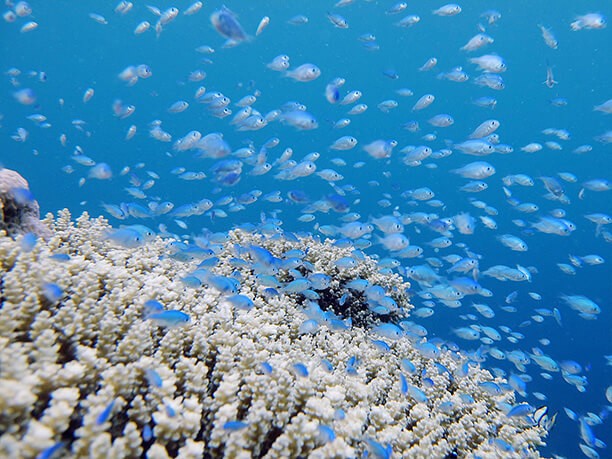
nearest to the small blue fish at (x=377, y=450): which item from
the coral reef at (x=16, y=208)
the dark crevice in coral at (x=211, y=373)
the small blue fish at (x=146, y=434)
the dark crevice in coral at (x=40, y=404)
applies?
the dark crevice in coral at (x=211, y=373)

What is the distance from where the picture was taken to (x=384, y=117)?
207 feet

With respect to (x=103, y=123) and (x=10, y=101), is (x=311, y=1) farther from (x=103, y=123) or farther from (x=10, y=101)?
(x=10, y=101)

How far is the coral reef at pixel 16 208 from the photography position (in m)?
3.51

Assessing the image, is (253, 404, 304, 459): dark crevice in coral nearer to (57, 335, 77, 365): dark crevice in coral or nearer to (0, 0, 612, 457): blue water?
(57, 335, 77, 365): dark crevice in coral

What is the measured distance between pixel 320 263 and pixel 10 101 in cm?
9920

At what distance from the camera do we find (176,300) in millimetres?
3184

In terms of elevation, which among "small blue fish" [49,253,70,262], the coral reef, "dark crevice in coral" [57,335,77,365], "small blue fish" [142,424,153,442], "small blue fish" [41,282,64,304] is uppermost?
the coral reef

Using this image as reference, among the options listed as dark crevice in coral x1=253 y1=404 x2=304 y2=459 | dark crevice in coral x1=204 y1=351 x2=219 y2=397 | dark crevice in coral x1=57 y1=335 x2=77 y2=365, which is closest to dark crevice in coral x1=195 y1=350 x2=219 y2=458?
dark crevice in coral x1=204 y1=351 x2=219 y2=397

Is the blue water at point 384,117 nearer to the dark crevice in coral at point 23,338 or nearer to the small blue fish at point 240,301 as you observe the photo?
the small blue fish at point 240,301

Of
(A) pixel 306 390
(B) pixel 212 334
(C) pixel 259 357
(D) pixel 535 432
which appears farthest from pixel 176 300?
(D) pixel 535 432

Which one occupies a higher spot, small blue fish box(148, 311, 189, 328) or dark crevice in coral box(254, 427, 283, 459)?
small blue fish box(148, 311, 189, 328)

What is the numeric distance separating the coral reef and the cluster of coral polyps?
0.36 meters

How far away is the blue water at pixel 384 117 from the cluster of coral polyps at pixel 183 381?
2279 cm

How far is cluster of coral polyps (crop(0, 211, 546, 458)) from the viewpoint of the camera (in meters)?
1.67
